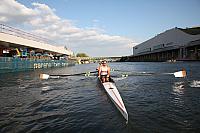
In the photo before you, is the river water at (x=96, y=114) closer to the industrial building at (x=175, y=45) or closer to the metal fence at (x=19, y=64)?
the metal fence at (x=19, y=64)

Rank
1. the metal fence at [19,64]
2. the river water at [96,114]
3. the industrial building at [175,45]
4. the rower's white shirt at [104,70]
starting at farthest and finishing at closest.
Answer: the industrial building at [175,45] < the metal fence at [19,64] < the rower's white shirt at [104,70] < the river water at [96,114]

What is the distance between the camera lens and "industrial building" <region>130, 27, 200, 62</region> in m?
96.0

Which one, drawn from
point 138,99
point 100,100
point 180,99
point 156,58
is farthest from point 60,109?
point 156,58

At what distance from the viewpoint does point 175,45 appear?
111812mm

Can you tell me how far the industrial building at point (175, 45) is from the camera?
96000 mm

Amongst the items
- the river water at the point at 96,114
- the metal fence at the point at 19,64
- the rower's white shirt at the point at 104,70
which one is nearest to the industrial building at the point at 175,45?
the metal fence at the point at 19,64

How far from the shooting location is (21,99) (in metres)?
13.4

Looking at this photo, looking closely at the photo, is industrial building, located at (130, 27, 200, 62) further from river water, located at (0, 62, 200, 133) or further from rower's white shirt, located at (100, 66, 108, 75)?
river water, located at (0, 62, 200, 133)

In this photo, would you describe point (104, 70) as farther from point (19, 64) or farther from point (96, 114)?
point (19, 64)

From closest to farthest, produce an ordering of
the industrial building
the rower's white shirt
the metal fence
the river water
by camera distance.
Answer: the river water, the rower's white shirt, the metal fence, the industrial building

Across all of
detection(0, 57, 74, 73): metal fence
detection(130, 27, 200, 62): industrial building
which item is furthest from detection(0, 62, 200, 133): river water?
detection(130, 27, 200, 62): industrial building

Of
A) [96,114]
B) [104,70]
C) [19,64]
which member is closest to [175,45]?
[19,64]

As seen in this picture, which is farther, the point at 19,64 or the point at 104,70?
the point at 19,64

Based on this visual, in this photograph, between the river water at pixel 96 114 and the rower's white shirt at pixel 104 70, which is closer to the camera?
the river water at pixel 96 114
